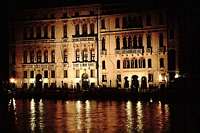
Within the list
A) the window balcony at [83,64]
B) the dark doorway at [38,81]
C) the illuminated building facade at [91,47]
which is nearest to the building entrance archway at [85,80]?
the illuminated building facade at [91,47]

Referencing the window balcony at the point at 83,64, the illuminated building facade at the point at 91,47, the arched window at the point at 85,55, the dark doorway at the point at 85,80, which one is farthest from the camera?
the arched window at the point at 85,55

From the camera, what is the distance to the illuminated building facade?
8244 cm

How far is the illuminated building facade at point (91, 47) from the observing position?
82.4m

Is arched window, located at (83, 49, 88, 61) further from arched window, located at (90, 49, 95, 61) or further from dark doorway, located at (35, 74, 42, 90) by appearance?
dark doorway, located at (35, 74, 42, 90)

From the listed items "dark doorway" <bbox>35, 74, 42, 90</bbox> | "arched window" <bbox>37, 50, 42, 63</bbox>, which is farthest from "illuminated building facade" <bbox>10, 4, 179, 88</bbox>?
"dark doorway" <bbox>35, 74, 42, 90</bbox>

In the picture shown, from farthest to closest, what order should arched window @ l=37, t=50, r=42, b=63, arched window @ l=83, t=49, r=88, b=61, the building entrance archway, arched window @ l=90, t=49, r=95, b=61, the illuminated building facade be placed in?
arched window @ l=37, t=50, r=42, b=63 < arched window @ l=83, t=49, r=88, b=61 < arched window @ l=90, t=49, r=95, b=61 < the building entrance archway < the illuminated building facade

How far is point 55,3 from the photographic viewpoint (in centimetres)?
9331

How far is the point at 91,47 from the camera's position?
87.8m

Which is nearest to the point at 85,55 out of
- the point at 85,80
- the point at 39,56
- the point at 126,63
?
the point at 85,80

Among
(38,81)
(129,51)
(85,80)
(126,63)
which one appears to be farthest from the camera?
(38,81)

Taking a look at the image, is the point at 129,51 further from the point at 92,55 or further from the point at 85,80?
the point at 85,80

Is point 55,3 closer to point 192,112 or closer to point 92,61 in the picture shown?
point 92,61

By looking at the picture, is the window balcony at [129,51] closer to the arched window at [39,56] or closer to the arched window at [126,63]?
the arched window at [126,63]

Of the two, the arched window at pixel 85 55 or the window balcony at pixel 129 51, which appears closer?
the window balcony at pixel 129 51
